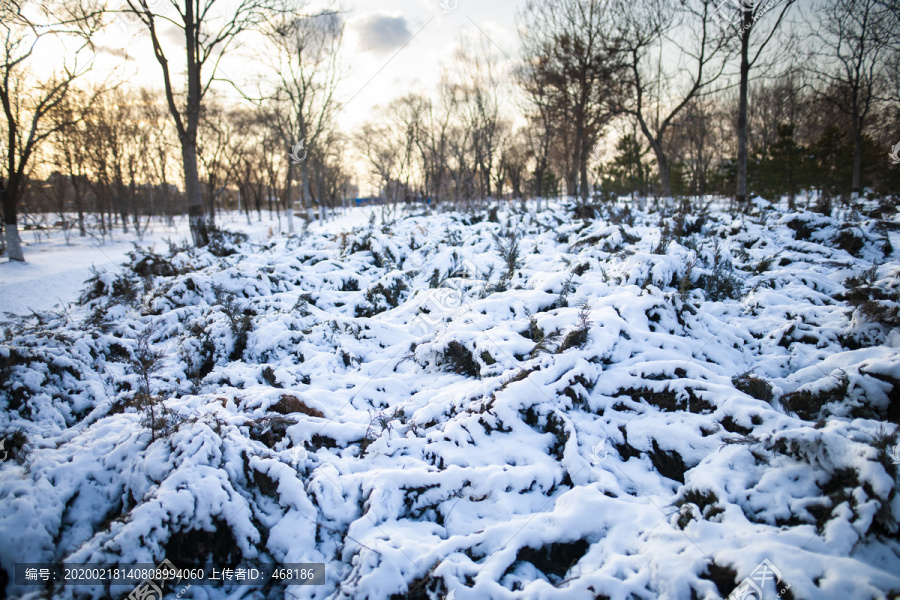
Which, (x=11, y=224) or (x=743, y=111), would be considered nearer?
(x=11, y=224)

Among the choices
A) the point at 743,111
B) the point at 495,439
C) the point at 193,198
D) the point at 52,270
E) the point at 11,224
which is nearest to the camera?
the point at 495,439

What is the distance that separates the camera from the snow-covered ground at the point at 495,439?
6.64ft

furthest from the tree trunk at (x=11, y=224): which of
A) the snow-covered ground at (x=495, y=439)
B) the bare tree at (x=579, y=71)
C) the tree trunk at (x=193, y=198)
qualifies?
the bare tree at (x=579, y=71)

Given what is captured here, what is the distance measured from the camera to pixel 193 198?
968cm

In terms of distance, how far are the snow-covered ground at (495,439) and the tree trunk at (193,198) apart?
4575mm

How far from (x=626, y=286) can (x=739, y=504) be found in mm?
2985

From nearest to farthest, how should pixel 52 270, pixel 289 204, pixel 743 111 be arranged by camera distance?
1. pixel 52 270
2. pixel 743 111
3. pixel 289 204

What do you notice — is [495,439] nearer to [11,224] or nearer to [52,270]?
[52,270]

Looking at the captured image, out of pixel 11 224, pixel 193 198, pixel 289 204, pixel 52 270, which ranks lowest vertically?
pixel 52 270

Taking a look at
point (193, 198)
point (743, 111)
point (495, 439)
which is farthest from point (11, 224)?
point (743, 111)

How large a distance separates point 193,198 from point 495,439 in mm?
10538

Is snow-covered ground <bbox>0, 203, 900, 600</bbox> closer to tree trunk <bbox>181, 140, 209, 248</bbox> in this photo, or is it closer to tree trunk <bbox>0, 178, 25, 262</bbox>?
tree trunk <bbox>181, 140, 209, 248</bbox>

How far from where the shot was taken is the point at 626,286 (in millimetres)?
4793

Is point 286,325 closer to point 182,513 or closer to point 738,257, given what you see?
point 182,513
